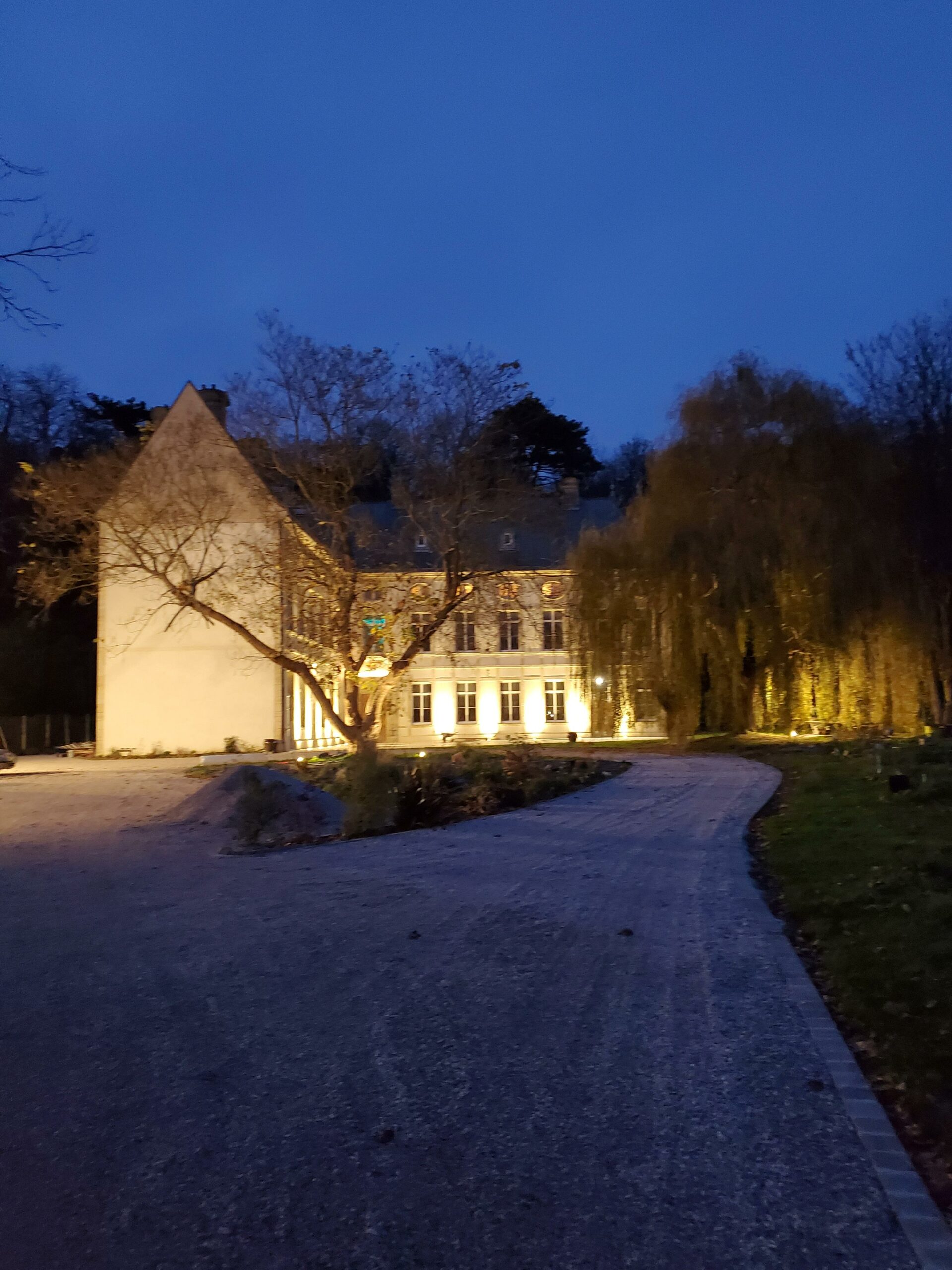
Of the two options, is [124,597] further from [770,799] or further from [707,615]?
[770,799]

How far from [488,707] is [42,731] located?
1642cm

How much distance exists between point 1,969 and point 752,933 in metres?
4.82

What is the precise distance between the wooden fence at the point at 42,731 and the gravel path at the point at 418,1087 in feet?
106

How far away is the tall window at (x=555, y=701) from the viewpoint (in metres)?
42.2

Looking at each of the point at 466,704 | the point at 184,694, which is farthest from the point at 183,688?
the point at 466,704

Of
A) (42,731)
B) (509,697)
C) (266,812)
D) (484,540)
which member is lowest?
(266,812)

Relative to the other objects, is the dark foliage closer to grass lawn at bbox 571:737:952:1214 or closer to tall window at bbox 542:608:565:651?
tall window at bbox 542:608:565:651

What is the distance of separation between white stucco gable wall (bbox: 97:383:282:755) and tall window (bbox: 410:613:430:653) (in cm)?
830

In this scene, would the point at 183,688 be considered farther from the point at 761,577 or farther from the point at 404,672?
the point at 761,577

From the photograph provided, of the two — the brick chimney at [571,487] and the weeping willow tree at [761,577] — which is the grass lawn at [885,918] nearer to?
the weeping willow tree at [761,577]

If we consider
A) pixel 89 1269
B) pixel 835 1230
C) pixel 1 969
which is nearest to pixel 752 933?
pixel 835 1230

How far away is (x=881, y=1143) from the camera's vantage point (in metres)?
4.00

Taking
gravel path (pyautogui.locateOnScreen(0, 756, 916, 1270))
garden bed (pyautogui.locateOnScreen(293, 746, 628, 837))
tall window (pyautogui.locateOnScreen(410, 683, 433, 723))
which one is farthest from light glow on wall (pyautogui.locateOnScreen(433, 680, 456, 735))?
gravel path (pyautogui.locateOnScreen(0, 756, 916, 1270))

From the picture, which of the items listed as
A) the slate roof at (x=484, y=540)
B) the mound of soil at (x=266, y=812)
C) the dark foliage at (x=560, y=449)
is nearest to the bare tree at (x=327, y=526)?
the slate roof at (x=484, y=540)
